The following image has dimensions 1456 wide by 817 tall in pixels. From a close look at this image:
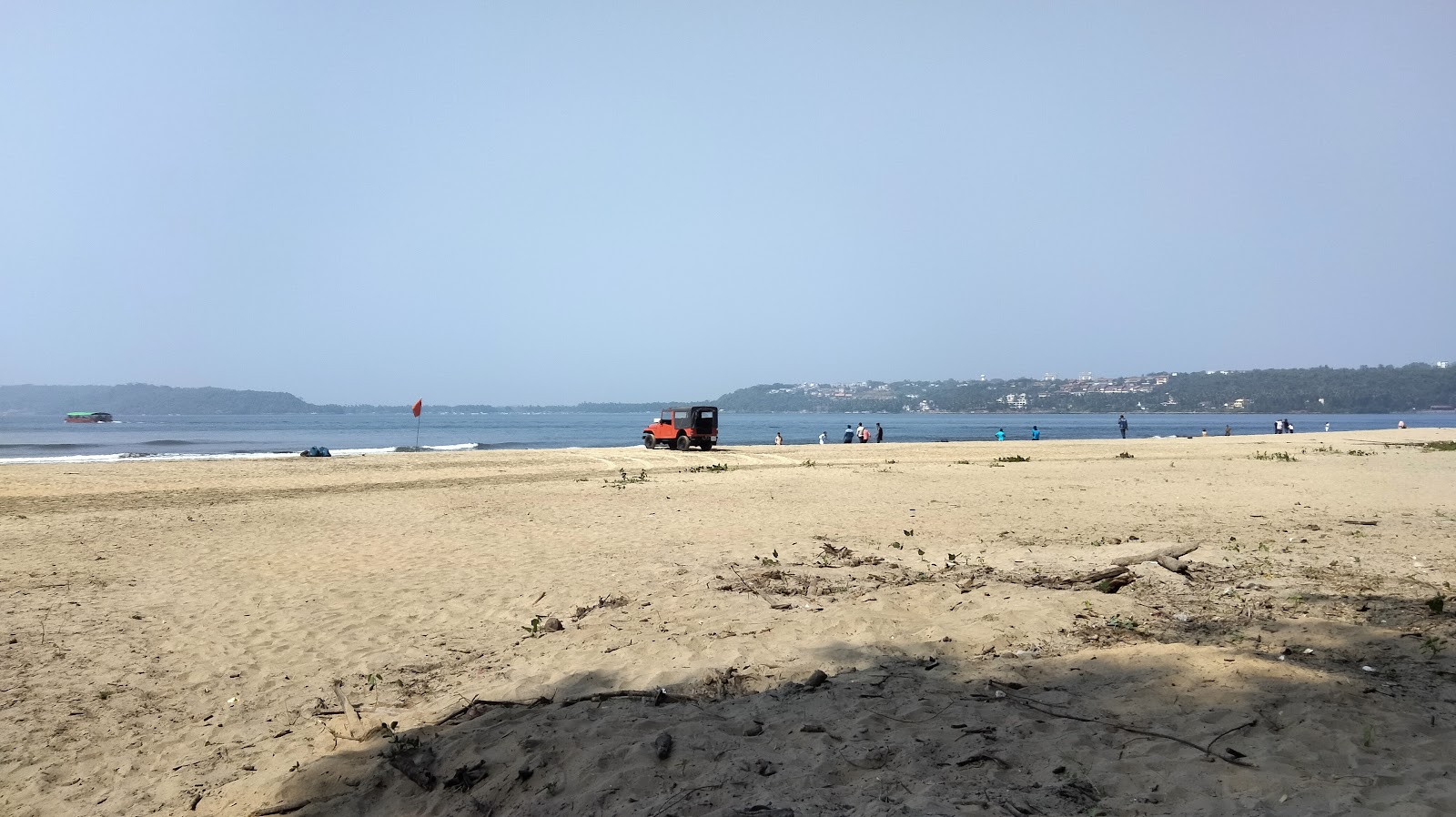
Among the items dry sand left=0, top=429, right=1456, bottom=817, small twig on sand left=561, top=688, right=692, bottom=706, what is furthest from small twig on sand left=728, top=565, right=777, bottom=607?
small twig on sand left=561, top=688, right=692, bottom=706

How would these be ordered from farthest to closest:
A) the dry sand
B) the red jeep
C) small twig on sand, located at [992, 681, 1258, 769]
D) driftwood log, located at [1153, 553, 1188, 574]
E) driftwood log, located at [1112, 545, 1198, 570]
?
the red jeep
driftwood log, located at [1112, 545, 1198, 570]
driftwood log, located at [1153, 553, 1188, 574]
the dry sand
small twig on sand, located at [992, 681, 1258, 769]

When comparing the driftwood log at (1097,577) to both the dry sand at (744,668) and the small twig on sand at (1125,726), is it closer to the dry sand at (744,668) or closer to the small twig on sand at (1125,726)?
the dry sand at (744,668)

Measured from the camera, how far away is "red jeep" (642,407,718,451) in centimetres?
4100

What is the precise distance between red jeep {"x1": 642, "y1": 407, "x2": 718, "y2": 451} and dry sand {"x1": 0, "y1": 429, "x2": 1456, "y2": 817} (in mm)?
26952

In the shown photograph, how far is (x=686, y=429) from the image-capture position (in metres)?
41.4

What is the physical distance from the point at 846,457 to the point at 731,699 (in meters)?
28.3

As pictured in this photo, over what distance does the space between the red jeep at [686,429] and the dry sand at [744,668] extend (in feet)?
88.4

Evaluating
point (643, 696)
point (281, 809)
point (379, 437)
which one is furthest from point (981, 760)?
point (379, 437)

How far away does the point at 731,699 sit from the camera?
5289mm

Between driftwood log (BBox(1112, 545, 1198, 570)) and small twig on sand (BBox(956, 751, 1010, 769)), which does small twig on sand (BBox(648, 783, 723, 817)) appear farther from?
driftwood log (BBox(1112, 545, 1198, 570))

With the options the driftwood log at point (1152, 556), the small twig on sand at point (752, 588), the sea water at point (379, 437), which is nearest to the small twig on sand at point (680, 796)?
the small twig on sand at point (752, 588)

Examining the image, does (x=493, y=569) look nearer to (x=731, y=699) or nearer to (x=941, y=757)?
(x=731, y=699)

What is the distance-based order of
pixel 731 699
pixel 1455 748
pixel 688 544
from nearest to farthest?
pixel 1455 748 → pixel 731 699 → pixel 688 544

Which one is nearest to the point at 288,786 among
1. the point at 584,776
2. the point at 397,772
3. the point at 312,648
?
the point at 397,772
